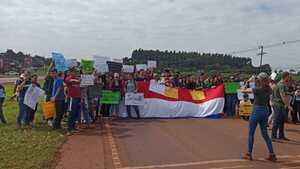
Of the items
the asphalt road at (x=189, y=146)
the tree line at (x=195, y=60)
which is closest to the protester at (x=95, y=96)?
the asphalt road at (x=189, y=146)

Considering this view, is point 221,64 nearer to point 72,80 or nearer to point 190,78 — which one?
point 190,78

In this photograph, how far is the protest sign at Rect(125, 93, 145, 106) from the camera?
660 inches

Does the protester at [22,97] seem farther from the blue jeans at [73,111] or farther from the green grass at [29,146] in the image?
the blue jeans at [73,111]

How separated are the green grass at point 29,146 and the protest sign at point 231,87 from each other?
7417 mm

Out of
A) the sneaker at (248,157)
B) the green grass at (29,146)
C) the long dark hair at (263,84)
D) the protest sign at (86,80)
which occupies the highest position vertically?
the long dark hair at (263,84)

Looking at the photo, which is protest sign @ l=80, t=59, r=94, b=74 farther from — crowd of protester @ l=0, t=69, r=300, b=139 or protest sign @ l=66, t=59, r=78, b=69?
protest sign @ l=66, t=59, r=78, b=69

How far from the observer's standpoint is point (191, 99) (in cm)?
1777

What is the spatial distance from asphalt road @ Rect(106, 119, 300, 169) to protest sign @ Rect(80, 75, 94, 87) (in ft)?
5.03

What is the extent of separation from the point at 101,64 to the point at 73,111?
470 cm

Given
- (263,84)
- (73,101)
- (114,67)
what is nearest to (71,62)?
(114,67)

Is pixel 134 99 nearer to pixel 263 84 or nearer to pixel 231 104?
pixel 231 104

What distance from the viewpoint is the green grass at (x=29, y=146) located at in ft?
27.9

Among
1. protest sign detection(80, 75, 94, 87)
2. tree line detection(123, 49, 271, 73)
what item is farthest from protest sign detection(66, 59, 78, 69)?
tree line detection(123, 49, 271, 73)

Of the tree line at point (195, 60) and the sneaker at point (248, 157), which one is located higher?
the tree line at point (195, 60)
